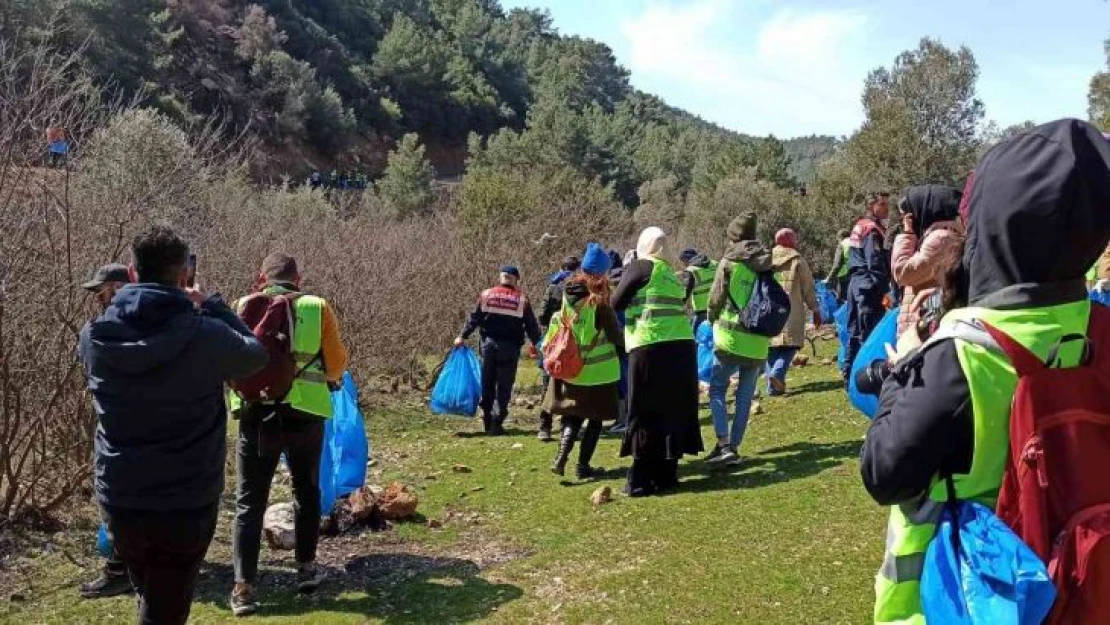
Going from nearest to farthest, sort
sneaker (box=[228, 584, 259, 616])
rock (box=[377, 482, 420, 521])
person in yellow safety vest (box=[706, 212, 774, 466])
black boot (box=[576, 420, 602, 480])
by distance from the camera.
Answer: sneaker (box=[228, 584, 259, 616])
rock (box=[377, 482, 420, 521])
person in yellow safety vest (box=[706, 212, 774, 466])
black boot (box=[576, 420, 602, 480])

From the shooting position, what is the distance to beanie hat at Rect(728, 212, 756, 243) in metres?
7.80

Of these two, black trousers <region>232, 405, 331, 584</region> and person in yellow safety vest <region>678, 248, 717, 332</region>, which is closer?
black trousers <region>232, 405, 331, 584</region>

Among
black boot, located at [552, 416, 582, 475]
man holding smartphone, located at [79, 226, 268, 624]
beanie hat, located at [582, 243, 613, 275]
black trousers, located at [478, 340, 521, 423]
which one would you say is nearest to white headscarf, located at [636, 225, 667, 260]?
beanie hat, located at [582, 243, 613, 275]

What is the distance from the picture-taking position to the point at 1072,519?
5.95ft

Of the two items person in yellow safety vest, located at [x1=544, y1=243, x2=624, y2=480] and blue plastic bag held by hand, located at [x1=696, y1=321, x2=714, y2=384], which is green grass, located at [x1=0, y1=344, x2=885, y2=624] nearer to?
person in yellow safety vest, located at [x1=544, y1=243, x2=624, y2=480]

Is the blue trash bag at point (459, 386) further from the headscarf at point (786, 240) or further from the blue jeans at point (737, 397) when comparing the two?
the headscarf at point (786, 240)

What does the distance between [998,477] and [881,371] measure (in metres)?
0.74

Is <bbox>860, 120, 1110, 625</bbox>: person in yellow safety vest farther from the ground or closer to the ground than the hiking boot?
farther from the ground

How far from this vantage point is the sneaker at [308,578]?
521 centimetres

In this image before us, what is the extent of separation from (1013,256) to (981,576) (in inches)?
26.3

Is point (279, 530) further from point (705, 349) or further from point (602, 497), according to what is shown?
point (705, 349)

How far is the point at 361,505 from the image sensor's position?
6512 millimetres

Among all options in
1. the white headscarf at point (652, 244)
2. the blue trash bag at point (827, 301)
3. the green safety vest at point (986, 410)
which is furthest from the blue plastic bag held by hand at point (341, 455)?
the blue trash bag at point (827, 301)

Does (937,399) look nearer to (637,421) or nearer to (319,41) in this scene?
(637,421)
